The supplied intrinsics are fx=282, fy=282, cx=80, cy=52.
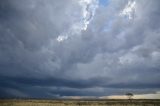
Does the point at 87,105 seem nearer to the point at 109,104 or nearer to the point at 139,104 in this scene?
the point at 109,104

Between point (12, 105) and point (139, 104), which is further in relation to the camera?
point (12, 105)

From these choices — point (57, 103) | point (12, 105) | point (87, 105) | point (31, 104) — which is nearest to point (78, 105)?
point (87, 105)

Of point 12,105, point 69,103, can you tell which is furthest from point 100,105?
point 12,105

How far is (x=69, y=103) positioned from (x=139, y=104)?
31.6 m

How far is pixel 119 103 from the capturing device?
401 ft

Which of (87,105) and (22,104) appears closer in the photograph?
(87,105)

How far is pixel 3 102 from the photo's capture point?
456ft

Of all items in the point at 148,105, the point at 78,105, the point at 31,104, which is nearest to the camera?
the point at 148,105

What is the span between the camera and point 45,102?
136250 mm

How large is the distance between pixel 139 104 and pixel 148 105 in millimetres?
3690

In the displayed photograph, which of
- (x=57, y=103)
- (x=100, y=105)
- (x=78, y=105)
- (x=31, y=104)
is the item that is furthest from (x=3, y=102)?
(x=100, y=105)

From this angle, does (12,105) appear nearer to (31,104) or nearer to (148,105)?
(31,104)

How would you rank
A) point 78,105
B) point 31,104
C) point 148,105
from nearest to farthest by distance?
1. point 148,105
2. point 78,105
3. point 31,104

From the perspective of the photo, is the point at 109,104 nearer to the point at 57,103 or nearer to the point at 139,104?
the point at 139,104
